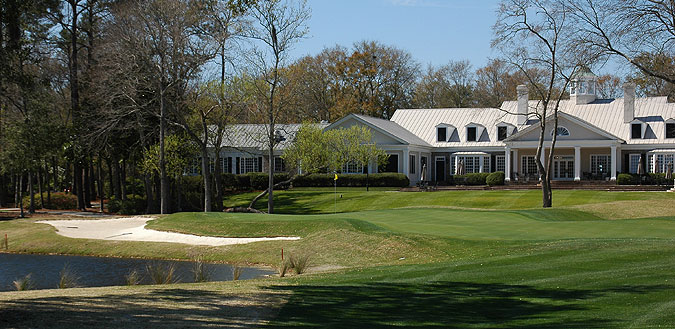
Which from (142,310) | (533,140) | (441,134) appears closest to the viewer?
(142,310)

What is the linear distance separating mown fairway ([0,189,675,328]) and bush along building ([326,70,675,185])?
64.8ft

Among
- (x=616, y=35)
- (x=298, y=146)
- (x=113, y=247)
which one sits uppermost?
(x=616, y=35)

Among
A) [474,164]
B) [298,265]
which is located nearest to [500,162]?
[474,164]

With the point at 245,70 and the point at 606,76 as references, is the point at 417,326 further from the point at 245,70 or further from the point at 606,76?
the point at 606,76

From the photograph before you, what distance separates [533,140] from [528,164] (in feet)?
11.1

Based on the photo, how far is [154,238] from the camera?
2638 cm

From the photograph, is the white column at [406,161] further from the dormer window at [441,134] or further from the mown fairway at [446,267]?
the mown fairway at [446,267]

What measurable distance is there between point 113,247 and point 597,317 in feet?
66.4

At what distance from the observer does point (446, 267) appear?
14.3 m

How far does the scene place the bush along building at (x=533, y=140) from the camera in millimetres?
47938

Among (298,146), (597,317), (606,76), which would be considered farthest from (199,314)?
(606,76)

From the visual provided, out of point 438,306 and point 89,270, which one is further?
point 89,270

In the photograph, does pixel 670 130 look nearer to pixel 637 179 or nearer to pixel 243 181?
pixel 637 179

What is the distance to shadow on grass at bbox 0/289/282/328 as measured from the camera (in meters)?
8.59
